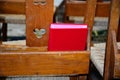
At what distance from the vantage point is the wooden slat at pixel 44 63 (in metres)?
0.96

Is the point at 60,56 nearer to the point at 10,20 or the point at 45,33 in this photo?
the point at 45,33

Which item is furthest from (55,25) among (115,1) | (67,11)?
(67,11)

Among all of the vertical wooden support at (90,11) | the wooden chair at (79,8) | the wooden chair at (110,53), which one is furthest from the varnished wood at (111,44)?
the wooden chair at (79,8)

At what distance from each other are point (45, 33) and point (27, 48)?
9 centimetres

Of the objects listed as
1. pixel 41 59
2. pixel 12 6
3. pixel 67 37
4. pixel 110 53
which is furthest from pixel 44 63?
pixel 12 6

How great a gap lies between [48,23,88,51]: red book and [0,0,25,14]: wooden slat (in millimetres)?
961

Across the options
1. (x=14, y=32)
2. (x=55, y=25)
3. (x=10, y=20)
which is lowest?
(x=14, y=32)

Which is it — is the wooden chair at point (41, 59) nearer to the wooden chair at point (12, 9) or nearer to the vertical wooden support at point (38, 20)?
the vertical wooden support at point (38, 20)

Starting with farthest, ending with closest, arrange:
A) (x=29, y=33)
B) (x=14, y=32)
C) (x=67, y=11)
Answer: (x=14, y=32)
(x=67, y=11)
(x=29, y=33)

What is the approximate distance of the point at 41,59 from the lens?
3.17 feet

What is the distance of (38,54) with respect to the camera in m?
0.96

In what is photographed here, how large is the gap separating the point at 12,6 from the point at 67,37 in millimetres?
1013

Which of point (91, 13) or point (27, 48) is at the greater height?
point (91, 13)

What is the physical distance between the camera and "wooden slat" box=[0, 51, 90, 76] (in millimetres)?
961
